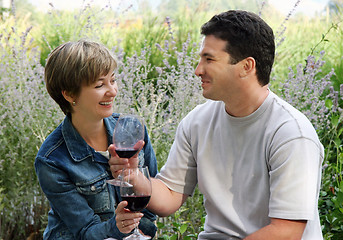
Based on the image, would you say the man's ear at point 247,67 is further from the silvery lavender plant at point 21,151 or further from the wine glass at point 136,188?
the silvery lavender plant at point 21,151

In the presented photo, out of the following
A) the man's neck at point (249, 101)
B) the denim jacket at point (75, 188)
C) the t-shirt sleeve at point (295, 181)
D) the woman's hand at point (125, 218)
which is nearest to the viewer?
the t-shirt sleeve at point (295, 181)

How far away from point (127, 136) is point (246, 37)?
2.16 ft

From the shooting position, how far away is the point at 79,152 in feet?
8.04

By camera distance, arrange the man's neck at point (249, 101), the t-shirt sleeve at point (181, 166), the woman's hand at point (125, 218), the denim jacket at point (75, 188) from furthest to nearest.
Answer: the t-shirt sleeve at point (181, 166), the denim jacket at point (75, 188), the man's neck at point (249, 101), the woman's hand at point (125, 218)

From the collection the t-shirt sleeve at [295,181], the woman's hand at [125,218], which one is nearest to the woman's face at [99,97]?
the woman's hand at [125,218]

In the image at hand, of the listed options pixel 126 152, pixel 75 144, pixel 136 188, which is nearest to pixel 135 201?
pixel 136 188

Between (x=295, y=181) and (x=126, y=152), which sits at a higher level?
(x=295, y=181)

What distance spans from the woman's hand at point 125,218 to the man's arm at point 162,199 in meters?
0.26

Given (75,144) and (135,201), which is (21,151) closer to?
(75,144)

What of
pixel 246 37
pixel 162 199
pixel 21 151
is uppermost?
pixel 246 37

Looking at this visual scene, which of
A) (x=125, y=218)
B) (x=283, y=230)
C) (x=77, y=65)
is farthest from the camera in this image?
(x=77, y=65)

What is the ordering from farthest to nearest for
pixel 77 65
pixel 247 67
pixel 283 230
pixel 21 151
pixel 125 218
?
1. pixel 21 151
2. pixel 77 65
3. pixel 247 67
4. pixel 125 218
5. pixel 283 230

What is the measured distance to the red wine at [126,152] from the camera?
2183 millimetres

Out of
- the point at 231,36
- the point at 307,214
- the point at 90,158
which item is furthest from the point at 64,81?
the point at 307,214
